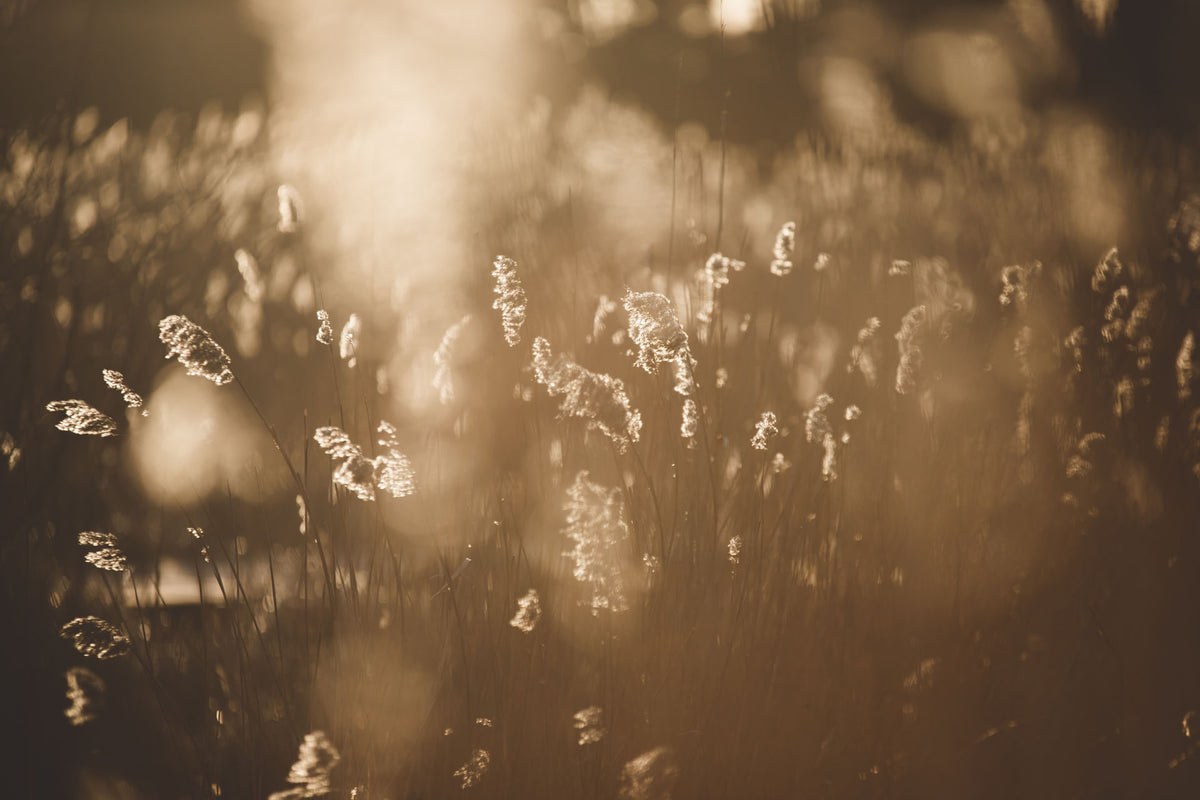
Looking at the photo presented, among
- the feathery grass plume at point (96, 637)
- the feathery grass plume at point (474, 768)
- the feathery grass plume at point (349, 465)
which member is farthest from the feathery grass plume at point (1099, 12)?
the feathery grass plume at point (96, 637)

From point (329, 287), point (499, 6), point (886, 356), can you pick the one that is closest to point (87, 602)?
point (329, 287)

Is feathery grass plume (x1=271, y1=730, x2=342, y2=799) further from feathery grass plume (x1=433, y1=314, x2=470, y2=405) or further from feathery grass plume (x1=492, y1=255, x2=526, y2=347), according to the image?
feathery grass plume (x1=492, y1=255, x2=526, y2=347)

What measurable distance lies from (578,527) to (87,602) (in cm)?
88

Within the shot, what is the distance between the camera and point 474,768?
1.07 meters

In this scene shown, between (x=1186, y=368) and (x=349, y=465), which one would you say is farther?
(x=1186, y=368)

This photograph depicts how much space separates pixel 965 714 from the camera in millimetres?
1312

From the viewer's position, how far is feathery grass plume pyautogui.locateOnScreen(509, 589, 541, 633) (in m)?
1.10

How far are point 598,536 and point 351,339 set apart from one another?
1.61 ft

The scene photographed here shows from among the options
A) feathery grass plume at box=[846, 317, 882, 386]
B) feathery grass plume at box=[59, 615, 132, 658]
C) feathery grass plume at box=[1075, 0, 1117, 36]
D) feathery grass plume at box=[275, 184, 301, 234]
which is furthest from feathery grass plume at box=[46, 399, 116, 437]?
feathery grass plume at box=[1075, 0, 1117, 36]

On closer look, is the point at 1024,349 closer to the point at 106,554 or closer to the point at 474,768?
the point at 474,768

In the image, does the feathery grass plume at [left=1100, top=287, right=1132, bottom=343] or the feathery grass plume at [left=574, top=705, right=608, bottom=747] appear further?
the feathery grass plume at [left=1100, top=287, right=1132, bottom=343]

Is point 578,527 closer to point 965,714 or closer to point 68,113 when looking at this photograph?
point 965,714

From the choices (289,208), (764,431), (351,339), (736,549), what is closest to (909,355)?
(764,431)

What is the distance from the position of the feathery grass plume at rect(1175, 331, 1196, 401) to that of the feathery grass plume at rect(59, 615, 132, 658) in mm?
1833
